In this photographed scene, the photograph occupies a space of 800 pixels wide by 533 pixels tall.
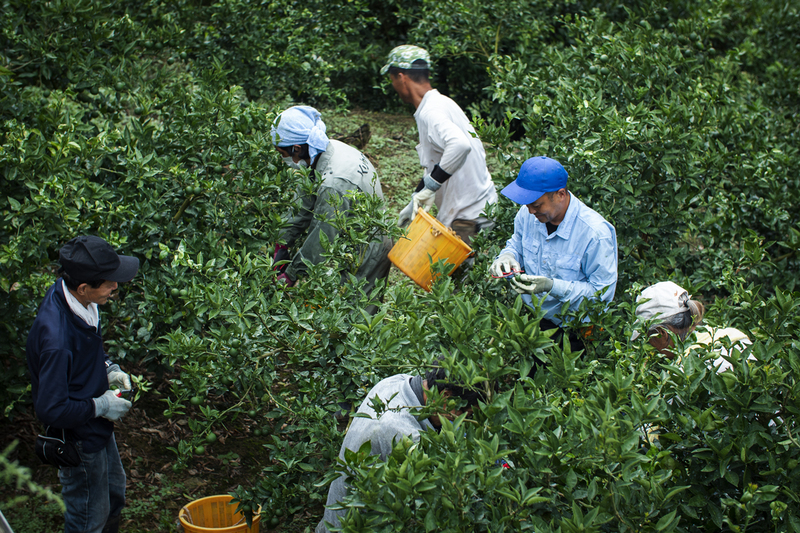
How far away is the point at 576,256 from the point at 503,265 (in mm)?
395

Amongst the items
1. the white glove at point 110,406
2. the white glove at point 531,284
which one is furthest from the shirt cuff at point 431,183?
the white glove at point 110,406

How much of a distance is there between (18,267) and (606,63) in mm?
4349

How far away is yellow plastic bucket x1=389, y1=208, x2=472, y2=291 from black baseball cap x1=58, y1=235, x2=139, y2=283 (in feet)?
5.19

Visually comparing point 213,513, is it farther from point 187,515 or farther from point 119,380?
point 119,380

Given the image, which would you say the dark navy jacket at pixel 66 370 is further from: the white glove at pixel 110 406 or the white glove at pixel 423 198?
the white glove at pixel 423 198

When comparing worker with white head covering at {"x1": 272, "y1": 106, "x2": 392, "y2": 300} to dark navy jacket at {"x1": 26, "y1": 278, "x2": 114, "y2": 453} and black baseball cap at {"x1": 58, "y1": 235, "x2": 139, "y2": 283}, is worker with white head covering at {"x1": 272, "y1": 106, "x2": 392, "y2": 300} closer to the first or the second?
black baseball cap at {"x1": 58, "y1": 235, "x2": 139, "y2": 283}

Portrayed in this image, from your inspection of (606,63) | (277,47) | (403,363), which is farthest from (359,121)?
(403,363)

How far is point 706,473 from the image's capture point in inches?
86.0

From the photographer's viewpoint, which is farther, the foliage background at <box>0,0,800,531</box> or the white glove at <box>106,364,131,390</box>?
the white glove at <box>106,364,131,390</box>

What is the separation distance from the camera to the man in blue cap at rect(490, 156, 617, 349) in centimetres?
327

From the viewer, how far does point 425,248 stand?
12.4 feet

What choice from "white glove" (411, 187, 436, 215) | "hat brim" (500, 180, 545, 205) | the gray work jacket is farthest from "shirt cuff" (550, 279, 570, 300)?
"white glove" (411, 187, 436, 215)

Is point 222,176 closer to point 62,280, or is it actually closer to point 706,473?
point 62,280

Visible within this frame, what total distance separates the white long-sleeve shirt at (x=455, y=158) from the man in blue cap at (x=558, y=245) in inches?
40.8
